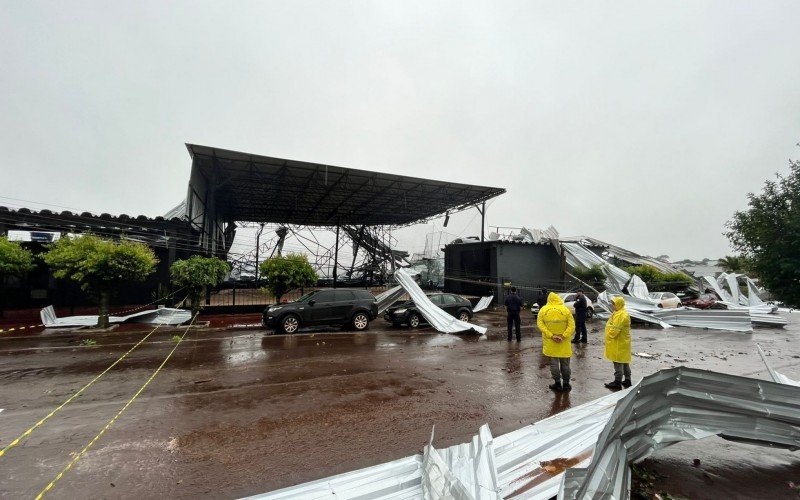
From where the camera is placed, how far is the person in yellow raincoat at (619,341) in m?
5.81

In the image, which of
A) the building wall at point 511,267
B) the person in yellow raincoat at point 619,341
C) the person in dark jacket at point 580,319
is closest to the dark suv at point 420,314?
the person in dark jacket at point 580,319

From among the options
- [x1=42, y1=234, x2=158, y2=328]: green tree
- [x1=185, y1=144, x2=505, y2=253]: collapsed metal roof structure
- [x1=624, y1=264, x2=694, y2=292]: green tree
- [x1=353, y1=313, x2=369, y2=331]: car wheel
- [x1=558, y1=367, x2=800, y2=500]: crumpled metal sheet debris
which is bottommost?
[x1=353, y1=313, x2=369, y2=331]: car wheel

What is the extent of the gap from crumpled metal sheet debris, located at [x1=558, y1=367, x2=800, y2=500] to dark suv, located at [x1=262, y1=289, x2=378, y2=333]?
1020 centimetres

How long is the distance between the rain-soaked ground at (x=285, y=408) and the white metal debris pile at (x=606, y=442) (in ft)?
1.61

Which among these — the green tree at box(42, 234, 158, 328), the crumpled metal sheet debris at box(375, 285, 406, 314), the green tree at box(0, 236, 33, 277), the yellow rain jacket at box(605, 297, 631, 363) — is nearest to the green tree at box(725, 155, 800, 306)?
the yellow rain jacket at box(605, 297, 631, 363)

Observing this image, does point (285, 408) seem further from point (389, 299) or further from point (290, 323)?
point (389, 299)

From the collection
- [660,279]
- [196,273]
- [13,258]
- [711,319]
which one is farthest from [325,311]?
[660,279]

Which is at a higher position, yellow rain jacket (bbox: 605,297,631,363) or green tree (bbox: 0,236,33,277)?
green tree (bbox: 0,236,33,277)

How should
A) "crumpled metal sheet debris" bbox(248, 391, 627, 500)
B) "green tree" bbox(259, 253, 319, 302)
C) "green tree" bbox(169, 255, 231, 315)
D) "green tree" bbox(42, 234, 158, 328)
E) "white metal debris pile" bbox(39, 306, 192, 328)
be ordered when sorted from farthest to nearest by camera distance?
"green tree" bbox(259, 253, 319, 302) → "green tree" bbox(169, 255, 231, 315) → "white metal debris pile" bbox(39, 306, 192, 328) → "green tree" bbox(42, 234, 158, 328) → "crumpled metal sheet debris" bbox(248, 391, 627, 500)

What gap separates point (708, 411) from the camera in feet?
10.8

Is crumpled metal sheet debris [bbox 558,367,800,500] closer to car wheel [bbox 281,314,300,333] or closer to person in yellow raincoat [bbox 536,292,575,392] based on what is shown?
person in yellow raincoat [bbox 536,292,575,392]

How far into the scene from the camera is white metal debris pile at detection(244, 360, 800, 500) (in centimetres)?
271

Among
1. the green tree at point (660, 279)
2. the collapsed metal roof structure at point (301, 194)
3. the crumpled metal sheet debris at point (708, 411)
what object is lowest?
the crumpled metal sheet debris at point (708, 411)

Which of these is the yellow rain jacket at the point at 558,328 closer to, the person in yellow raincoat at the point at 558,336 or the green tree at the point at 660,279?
the person in yellow raincoat at the point at 558,336
